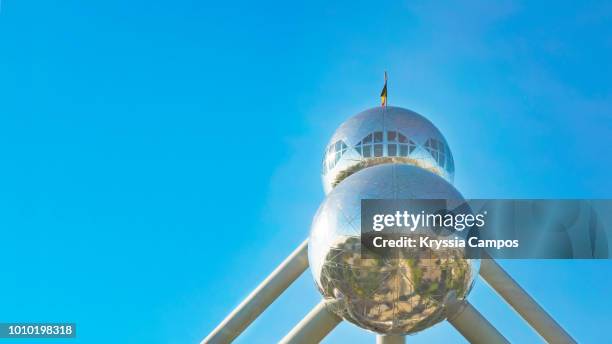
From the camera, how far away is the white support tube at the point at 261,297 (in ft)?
46.9

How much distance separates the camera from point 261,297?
14.6m

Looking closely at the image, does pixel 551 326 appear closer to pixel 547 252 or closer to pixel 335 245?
pixel 547 252

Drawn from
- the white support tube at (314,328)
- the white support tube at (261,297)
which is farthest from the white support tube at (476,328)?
the white support tube at (261,297)

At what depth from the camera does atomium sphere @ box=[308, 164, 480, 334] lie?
9.80 meters

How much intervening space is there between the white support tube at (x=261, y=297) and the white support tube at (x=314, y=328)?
48.5 inches

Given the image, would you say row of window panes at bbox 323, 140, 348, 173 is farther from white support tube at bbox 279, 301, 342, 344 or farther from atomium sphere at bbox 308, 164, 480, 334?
atomium sphere at bbox 308, 164, 480, 334

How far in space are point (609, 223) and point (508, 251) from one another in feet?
→ 7.06

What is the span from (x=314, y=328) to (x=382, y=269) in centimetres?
394

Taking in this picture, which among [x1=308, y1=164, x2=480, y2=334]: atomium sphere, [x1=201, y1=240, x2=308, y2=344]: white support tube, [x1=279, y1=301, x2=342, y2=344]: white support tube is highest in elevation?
[x1=201, y1=240, x2=308, y2=344]: white support tube

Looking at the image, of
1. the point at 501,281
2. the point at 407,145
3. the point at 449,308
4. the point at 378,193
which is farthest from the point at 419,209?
the point at 501,281

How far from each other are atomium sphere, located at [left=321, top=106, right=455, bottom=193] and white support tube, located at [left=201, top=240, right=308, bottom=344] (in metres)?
1.61

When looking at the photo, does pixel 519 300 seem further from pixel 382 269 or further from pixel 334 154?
pixel 382 269

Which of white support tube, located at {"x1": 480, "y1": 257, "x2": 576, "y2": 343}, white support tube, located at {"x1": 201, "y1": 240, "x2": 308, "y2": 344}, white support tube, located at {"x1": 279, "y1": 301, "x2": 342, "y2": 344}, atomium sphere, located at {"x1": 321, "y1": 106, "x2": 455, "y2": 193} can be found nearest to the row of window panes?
atomium sphere, located at {"x1": 321, "y1": 106, "x2": 455, "y2": 193}

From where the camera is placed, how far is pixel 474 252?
1032 cm
